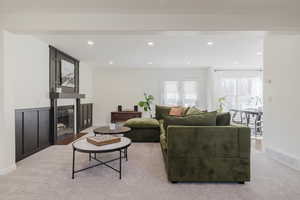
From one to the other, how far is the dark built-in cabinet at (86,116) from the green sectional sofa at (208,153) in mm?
4642

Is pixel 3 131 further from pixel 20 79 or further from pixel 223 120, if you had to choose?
pixel 223 120

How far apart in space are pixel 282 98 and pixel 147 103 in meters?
4.45

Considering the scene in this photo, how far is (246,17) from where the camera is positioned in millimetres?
2627

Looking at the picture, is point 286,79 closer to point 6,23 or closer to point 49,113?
point 6,23

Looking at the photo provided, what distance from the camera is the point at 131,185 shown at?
7.79 ft

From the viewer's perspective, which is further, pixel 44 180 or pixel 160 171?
pixel 160 171

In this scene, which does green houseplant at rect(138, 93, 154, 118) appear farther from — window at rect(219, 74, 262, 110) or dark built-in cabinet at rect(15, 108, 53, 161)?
dark built-in cabinet at rect(15, 108, 53, 161)

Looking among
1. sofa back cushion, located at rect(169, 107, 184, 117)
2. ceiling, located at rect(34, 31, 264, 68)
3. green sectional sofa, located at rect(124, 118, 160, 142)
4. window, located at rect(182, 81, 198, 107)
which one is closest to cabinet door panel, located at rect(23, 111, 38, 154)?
ceiling, located at rect(34, 31, 264, 68)

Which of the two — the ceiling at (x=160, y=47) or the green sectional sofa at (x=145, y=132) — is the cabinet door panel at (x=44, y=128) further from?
the green sectional sofa at (x=145, y=132)

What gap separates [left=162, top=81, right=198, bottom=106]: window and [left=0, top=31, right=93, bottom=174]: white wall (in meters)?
3.89

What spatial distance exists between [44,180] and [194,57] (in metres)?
4.92

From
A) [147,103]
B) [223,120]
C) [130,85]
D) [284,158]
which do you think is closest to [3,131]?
[223,120]

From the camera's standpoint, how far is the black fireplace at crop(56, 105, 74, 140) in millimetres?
4854

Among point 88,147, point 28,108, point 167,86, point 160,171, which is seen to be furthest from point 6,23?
point 167,86
